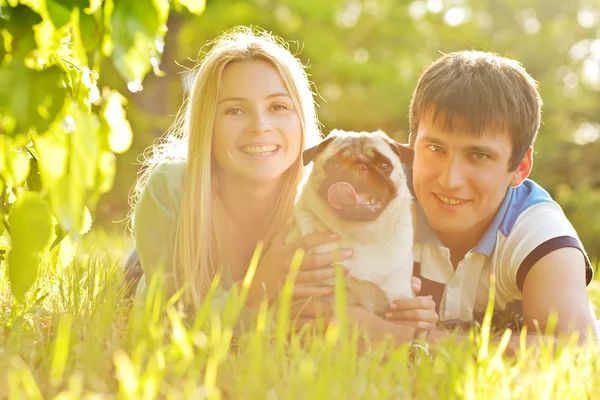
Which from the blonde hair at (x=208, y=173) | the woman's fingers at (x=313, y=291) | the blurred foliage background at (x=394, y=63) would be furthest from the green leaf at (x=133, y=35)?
the blurred foliage background at (x=394, y=63)

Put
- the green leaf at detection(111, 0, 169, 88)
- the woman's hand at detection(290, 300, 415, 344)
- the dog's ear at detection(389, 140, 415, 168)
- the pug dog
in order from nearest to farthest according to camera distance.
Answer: the green leaf at detection(111, 0, 169, 88), the woman's hand at detection(290, 300, 415, 344), the pug dog, the dog's ear at detection(389, 140, 415, 168)

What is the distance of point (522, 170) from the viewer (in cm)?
339

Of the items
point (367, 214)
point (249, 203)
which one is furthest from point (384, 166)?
point (249, 203)

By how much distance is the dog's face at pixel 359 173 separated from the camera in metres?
2.87

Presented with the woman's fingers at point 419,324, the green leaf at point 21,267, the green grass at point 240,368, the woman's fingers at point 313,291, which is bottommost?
the green grass at point 240,368

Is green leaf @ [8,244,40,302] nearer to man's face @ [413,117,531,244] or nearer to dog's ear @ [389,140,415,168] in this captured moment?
dog's ear @ [389,140,415,168]

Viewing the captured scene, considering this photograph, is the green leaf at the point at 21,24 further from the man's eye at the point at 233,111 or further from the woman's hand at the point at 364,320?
the man's eye at the point at 233,111

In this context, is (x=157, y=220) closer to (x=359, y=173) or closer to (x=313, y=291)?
(x=313, y=291)

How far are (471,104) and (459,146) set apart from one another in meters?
0.21

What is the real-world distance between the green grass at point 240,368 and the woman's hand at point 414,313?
1.25ft

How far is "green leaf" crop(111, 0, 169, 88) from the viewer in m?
1.61

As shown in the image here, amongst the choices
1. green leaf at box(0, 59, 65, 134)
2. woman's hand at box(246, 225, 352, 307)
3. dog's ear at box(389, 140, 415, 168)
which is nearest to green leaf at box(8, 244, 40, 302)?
green leaf at box(0, 59, 65, 134)

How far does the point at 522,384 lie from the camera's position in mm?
1944

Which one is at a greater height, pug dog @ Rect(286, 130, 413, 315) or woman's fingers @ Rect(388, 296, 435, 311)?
pug dog @ Rect(286, 130, 413, 315)
